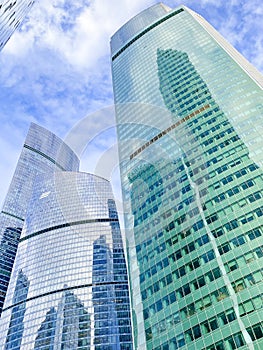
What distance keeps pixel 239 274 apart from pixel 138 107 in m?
64.3

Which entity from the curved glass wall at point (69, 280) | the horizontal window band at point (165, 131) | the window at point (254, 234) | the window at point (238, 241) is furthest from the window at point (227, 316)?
the curved glass wall at point (69, 280)

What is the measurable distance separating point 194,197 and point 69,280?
8103cm

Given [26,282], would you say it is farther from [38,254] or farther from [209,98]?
[209,98]

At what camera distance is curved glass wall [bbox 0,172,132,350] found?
117 metres

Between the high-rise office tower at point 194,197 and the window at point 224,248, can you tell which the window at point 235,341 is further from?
the window at point 224,248

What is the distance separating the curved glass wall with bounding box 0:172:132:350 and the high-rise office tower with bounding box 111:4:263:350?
57265 mm

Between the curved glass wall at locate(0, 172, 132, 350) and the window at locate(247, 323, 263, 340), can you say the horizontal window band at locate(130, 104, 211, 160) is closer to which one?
the window at locate(247, 323, 263, 340)

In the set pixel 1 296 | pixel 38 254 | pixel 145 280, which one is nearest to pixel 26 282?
pixel 38 254

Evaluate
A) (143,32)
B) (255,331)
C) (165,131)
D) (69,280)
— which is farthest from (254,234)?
(143,32)

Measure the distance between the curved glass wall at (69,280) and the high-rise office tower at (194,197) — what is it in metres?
57.3

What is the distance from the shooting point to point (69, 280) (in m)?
130

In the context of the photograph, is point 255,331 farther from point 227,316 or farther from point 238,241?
point 238,241

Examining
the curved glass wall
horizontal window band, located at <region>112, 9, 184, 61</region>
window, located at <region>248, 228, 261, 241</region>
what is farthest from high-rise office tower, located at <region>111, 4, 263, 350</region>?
the curved glass wall

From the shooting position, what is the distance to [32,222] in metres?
157
